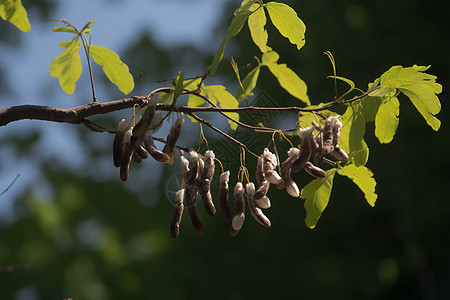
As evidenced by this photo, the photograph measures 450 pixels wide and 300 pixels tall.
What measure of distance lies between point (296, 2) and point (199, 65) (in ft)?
4.74

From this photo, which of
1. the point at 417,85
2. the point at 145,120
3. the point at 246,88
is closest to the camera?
the point at 145,120

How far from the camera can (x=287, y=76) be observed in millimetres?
1275

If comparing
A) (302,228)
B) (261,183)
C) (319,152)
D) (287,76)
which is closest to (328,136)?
(319,152)

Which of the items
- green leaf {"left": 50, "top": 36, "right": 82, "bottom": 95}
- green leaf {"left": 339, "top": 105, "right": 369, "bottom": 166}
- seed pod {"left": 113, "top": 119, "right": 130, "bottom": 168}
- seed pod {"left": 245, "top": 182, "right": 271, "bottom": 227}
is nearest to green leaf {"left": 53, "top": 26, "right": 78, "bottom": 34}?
green leaf {"left": 50, "top": 36, "right": 82, "bottom": 95}

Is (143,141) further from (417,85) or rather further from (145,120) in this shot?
(417,85)

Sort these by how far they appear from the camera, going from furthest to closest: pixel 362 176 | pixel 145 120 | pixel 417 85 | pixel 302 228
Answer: pixel 302 228 → pixel 362 176 → pixel 417 85 → pixel 145 120

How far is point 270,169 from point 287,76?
0.46 metres

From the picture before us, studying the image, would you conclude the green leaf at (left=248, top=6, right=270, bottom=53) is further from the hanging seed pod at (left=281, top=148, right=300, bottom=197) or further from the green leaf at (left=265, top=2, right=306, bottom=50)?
the hanging seed pod at (left=281, top=148, right=300, bottom=197)

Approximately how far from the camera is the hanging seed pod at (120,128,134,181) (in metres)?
0.83

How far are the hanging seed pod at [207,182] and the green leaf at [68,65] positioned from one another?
13.0 inches

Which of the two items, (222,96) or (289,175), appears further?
(222,96)

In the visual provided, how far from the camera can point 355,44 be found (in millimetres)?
6039

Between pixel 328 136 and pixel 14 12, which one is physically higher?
pixel 14 12

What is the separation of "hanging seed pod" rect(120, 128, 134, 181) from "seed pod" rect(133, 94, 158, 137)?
0.11ft
